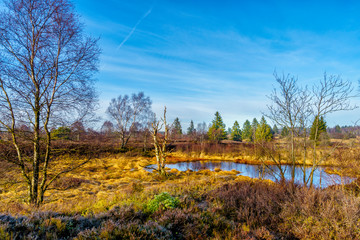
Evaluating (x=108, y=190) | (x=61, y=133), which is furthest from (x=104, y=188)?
(x=61, y=133)

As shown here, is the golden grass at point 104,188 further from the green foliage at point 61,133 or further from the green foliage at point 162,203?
the green foliage at point 61,133

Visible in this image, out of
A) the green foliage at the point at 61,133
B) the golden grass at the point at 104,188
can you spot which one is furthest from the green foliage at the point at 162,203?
the green foliage at the point at 61,133

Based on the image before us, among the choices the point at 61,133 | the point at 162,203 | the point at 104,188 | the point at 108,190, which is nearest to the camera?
the point at 162,203

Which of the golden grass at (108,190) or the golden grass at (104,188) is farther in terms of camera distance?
the golden grass at (108,190)

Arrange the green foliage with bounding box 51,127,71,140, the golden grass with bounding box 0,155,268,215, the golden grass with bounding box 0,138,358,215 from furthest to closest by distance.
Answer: the green foliage with bounding box 51,127,71,140, the golden grass with bounding box 0,155,268,215, the golden grass with bounding box 0,138,358,215

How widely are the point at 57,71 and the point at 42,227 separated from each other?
16.8 ft

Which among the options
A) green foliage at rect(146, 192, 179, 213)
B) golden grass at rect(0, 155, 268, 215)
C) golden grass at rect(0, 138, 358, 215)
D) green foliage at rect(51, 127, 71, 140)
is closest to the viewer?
green foliage at rect(146, 192, 179, 213)

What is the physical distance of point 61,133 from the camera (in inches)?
241

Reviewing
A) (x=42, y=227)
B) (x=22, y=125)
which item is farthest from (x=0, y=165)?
(x=42, y=227)

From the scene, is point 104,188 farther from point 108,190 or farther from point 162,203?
point 162,203

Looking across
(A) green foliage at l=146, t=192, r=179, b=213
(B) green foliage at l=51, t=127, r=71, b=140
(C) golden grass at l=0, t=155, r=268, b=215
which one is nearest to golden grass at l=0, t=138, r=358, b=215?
(C) golden grass at l=0, t=155, r=268, b=215

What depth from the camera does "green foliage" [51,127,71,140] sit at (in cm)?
611

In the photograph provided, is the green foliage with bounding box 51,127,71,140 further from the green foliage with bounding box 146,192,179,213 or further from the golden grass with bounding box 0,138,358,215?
the green foliage with bounding box 146,192,179,213

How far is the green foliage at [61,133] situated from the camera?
6106 mm
